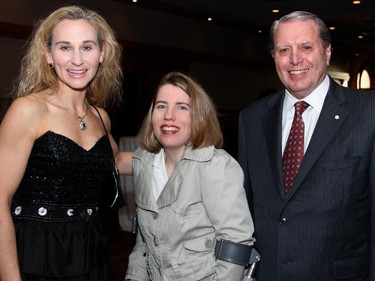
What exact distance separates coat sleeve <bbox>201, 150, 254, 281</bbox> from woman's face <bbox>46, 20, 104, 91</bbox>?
26.3 inches

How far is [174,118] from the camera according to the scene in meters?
2.10

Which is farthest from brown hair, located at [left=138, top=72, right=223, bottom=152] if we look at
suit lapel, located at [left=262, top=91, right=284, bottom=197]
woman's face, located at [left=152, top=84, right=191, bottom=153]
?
suit lapel, located at [left=262, top=91, right=284, bottom=197]

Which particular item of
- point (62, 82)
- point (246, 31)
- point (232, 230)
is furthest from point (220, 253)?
point (246, 31)

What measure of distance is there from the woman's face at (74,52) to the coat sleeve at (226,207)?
0.67m

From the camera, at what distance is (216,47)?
1309 cm

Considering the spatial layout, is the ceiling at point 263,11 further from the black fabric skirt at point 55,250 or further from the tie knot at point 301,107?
the black fabric skirt at point 55,250

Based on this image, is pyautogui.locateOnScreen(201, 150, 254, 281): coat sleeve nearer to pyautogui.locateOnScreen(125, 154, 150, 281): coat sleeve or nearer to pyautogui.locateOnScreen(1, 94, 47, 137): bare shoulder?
pyautogui.locateOnScreen(125, 154, 150, 281): coat sleeve

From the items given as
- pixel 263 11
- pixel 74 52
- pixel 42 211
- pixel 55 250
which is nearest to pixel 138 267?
pixel 55 250

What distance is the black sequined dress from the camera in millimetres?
2031

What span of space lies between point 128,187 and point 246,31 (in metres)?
8.54

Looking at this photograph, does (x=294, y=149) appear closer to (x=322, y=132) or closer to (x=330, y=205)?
(x=322, y=132)

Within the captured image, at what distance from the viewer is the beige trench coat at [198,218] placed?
200cm

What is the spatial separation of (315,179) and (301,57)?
548mm

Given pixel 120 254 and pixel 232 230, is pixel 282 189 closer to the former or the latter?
pixel 232 230
